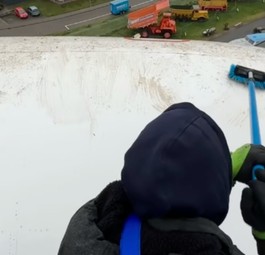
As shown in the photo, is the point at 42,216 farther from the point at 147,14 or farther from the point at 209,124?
the point at 147,14

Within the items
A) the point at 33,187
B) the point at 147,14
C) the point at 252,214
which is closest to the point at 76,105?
the point at 33,187

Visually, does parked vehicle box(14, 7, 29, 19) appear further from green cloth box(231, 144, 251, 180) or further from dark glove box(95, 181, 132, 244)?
dark glove box(95, 181, 132, 244)

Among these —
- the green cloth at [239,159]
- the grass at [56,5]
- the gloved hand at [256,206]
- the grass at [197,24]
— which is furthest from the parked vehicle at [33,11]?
the gloved hand at [256,206]

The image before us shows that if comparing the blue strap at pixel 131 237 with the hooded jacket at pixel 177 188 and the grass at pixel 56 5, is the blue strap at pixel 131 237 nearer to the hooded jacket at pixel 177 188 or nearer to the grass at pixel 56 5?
the hooded jacket at pixel 177 188

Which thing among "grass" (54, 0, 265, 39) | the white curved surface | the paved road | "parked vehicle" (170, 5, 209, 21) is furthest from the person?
the paved road

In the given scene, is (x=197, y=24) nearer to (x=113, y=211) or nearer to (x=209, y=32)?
(x=209, y=32)
